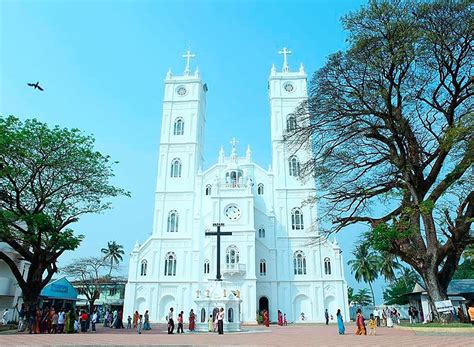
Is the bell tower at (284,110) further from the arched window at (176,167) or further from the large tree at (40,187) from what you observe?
the large tree at (40,187)

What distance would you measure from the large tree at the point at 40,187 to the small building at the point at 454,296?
21570 mm

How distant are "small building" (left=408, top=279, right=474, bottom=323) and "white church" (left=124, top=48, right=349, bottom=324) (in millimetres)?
9497

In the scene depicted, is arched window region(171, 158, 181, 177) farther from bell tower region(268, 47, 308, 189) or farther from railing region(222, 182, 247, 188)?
bell tower region(268, 47, 308, 189)

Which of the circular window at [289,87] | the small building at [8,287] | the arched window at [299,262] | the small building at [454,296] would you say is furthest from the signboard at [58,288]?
the circular window at [289,87]

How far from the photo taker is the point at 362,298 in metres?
66.6

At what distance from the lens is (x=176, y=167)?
1635 inches

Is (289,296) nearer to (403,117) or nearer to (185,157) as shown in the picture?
(185,157)

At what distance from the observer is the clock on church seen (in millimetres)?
36578

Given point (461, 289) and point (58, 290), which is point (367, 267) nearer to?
point (461, 289)

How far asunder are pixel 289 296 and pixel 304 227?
6983 mm

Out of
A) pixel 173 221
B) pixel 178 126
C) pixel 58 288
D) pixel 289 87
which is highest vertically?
pixel 289 87

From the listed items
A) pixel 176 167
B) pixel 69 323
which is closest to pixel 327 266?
pixel 176 167

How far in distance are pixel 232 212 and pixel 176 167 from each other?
9.01 meters

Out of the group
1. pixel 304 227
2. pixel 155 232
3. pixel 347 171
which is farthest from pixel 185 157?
pixel 347 171
